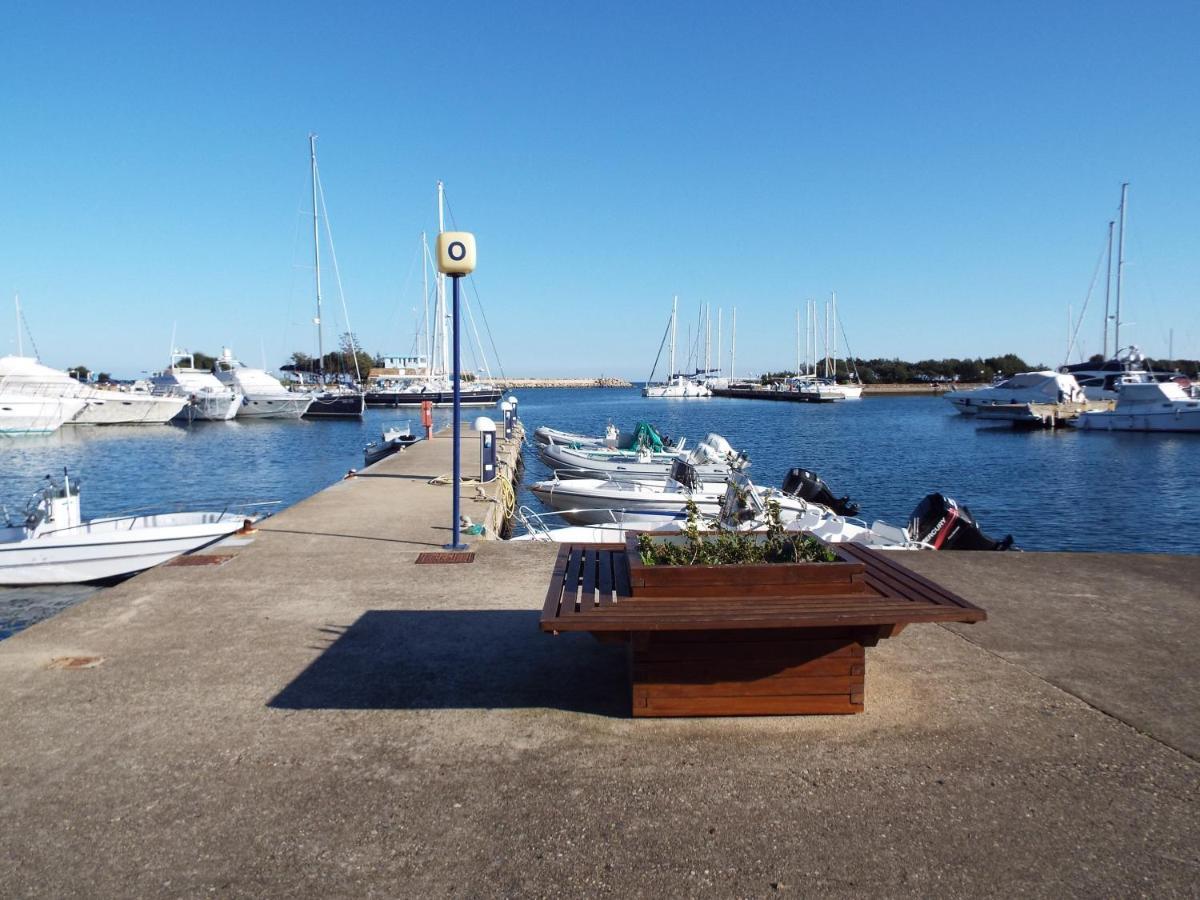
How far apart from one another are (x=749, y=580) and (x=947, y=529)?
828 centimetres

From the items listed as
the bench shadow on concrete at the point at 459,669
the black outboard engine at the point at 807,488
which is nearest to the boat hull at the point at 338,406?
the black outboard engine at the point at 807,488

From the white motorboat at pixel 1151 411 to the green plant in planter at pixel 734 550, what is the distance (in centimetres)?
5269

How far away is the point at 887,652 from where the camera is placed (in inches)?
195

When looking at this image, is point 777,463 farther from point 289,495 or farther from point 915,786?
point 915,786

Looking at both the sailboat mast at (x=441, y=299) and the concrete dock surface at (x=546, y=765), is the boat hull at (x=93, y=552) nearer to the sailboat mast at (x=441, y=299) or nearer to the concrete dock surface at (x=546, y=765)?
the concrete dock surface at (x=546, y=765)

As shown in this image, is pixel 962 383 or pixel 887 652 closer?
pixel 887 652

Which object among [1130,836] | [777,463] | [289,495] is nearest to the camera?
[1130,836]

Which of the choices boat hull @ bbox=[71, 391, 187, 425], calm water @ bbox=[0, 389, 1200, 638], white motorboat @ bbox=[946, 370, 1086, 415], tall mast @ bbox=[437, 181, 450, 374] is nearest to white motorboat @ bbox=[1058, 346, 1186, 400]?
→ white motorboat @ bbox=[946, 370, 1086, 415]

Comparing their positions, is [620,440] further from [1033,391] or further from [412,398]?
[412,398]

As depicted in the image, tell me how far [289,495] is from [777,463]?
60.5 ft

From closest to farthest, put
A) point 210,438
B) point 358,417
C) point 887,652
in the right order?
1. point 887,652
2. point 210,438
3. point 358,417

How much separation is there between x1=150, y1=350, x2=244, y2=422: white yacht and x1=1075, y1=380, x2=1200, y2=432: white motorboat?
6068cm

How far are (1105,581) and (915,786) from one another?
15.4 feet

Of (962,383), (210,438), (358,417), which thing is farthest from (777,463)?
(962,383)
